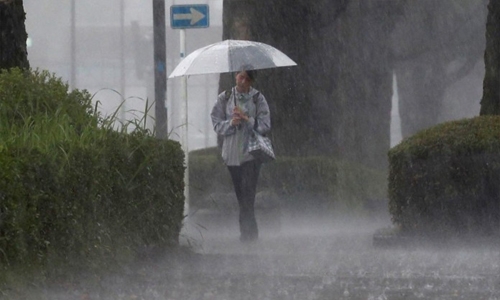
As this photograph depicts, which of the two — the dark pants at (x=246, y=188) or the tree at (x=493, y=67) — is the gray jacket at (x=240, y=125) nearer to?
the dark pants at (x=246, y=188)

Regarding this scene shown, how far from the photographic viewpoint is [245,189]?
43.0ft

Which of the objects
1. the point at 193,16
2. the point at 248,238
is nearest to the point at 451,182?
the point at 248,238

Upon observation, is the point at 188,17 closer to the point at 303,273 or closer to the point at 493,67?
the point at 493,67

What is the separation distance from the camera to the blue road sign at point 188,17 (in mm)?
15281

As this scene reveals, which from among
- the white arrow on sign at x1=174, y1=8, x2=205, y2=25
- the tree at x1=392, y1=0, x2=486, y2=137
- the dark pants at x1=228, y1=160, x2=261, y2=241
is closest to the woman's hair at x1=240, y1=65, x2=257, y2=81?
the dark pants at x1=228, y1=160, x2=261, y2=241

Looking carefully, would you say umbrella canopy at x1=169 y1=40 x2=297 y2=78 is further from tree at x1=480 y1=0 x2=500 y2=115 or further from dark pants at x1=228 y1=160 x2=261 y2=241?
tree at x1=480 y1=0 x2=500 y2=115

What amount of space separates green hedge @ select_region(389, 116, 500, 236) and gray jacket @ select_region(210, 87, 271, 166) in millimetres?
1493

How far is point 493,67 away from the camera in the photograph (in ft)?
47.5

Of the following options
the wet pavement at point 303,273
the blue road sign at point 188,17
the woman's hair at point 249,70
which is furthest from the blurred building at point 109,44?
the wet pavement at point 303,273

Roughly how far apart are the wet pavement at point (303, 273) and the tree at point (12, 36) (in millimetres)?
2403

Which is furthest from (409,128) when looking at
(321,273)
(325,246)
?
(321,273)

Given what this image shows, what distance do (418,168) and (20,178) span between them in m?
5.56

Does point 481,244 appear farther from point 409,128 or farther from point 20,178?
point 409,128

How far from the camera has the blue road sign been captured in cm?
1528
